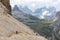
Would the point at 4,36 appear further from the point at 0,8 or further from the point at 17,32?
the point at 0,8

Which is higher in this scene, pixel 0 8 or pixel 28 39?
pixel 0 8

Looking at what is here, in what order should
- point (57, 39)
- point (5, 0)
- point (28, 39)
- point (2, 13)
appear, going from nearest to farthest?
1. point (28, 39)
2. point (2, 13)
3. point (5, 0)
4. point (57, 39)

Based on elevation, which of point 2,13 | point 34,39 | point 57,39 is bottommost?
point 57,39

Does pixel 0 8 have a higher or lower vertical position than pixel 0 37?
higher

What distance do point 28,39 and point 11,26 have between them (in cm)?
70

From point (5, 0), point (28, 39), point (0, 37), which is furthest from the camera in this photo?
point (5, 0)

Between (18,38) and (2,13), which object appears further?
(2,13)

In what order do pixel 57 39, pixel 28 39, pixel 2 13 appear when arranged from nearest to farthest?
pixel 28 39, pixel 2 13, pixel 57 39

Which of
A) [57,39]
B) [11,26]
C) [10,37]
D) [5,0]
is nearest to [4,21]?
[11,26]

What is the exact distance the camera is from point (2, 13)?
780cm

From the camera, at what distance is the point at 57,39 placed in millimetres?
82062

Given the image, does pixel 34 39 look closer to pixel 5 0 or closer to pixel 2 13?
pixel 2 13

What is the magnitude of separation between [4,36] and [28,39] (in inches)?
29.0

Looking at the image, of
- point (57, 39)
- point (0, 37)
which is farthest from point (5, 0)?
point (57, 39)
